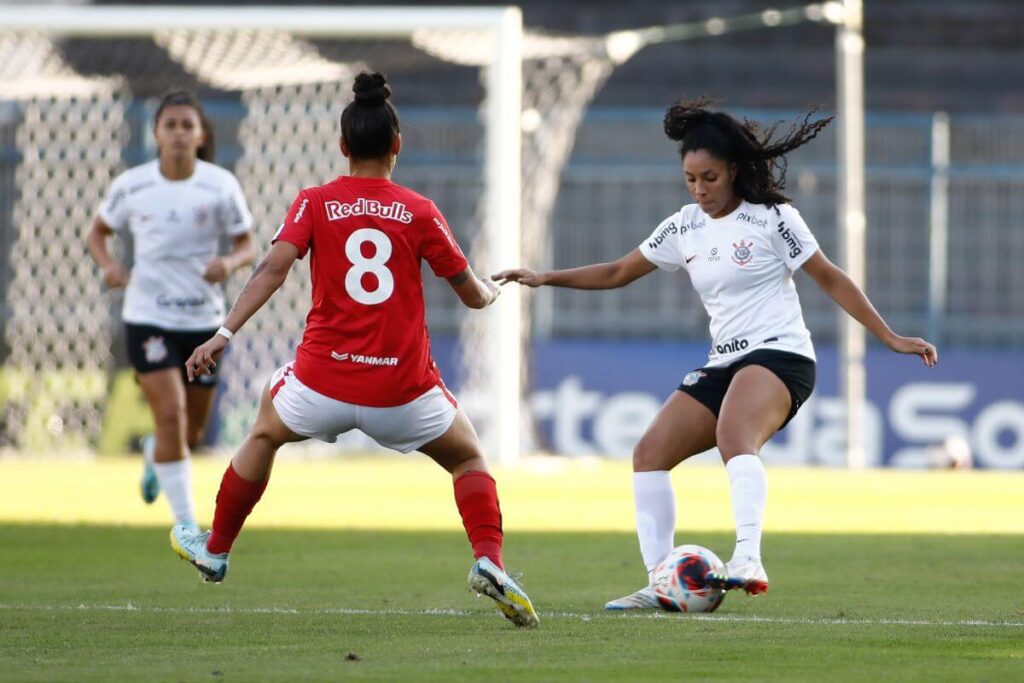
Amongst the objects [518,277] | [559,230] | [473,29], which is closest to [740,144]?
[518,277]

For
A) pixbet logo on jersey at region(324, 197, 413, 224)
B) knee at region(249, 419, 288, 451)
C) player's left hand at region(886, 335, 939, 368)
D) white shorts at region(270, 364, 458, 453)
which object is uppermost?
pixbet logo on jersey at region(324, 197, 413, 224)

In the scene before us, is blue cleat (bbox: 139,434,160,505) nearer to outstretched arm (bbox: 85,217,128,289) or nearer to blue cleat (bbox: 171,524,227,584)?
outstretched arm (bbox: 85,217,128,289)

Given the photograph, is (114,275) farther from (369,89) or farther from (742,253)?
(742,253)

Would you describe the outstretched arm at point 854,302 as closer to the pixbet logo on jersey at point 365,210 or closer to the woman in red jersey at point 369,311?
the woman in red jersey at point 369,311

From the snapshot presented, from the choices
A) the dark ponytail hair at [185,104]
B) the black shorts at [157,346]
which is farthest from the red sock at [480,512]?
the dark ponytail hair at [185,104]

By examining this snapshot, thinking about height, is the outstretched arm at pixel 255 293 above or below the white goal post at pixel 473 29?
below

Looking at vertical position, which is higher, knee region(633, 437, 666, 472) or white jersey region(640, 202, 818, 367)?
white jersey region(640, 202, 818, 367)

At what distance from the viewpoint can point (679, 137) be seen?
7.63 metres

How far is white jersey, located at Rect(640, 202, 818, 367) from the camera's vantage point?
24.3ft

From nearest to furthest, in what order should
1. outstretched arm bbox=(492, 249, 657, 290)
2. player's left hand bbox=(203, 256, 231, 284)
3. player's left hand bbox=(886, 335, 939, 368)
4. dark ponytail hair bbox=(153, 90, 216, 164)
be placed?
player's left hand bbox=(886, 335, 939, 368) → outstretched arm bbox=(492, 249, 657, 290) → player's left hand bbox=(203, 256, 231, 284) → dark ponytail hair bbox=(153, 90, 216, 164)

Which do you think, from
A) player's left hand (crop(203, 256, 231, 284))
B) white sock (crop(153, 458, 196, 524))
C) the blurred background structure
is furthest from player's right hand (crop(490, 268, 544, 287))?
the blurred background structure

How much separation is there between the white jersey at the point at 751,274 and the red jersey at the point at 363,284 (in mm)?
1345

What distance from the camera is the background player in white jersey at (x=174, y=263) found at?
9.81 meters

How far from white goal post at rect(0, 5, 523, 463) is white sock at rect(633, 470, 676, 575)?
10178mm
